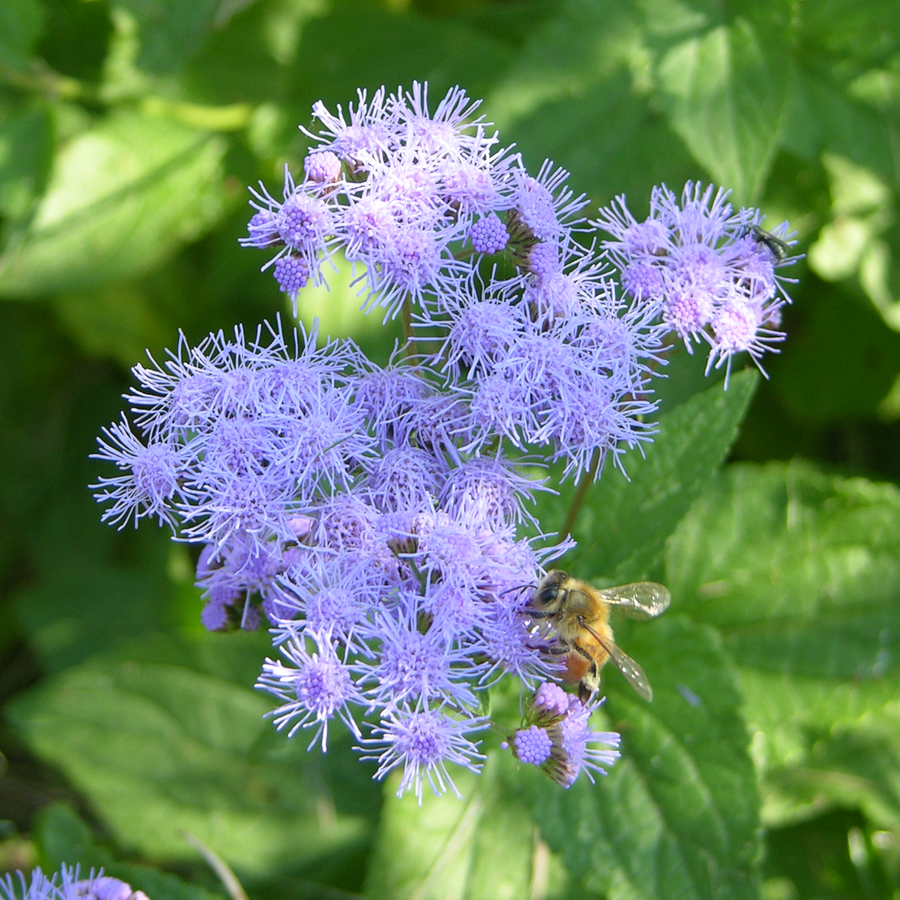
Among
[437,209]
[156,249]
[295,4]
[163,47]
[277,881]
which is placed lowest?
[277,881]

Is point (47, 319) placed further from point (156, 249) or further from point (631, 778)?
point (631, 778)

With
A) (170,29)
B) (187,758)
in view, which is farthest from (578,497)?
(170,29)

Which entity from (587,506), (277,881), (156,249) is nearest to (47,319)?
(156,249)

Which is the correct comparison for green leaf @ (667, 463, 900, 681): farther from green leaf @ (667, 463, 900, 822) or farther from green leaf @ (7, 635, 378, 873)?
green leaf @ (7, 635, 378, 873)

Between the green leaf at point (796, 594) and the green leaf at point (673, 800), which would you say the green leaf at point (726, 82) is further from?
the green leaf at point (673, 800)

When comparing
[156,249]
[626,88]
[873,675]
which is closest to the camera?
[873,675]

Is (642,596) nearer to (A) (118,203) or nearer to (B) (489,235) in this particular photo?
(B) (489,235)
